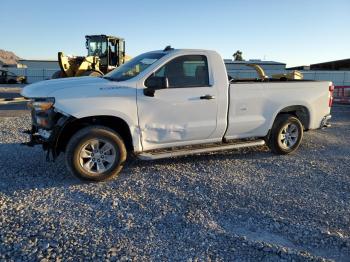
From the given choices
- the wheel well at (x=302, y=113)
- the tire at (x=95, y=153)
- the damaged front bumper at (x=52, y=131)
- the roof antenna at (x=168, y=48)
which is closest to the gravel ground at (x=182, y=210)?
the tire at (x=95, y=153)

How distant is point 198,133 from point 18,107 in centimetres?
1081

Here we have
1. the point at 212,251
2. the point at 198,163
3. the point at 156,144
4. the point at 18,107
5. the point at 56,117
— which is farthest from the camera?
the point at 18,107

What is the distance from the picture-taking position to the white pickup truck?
544 centimetres

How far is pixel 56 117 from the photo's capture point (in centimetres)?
552

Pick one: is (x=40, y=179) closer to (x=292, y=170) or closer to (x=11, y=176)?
(x=11, y=176)

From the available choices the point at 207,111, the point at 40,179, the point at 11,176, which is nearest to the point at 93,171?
the point at 40,179

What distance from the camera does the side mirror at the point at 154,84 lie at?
5720 millimetres

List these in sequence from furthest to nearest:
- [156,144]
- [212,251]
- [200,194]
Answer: [156,144] → [200,194] → [212,251]

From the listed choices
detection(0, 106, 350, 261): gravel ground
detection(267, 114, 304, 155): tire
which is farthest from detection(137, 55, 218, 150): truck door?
detection(267, 114, 304, 155): tire

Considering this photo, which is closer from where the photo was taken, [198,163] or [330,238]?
[330,238]

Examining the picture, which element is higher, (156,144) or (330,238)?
(156,144)

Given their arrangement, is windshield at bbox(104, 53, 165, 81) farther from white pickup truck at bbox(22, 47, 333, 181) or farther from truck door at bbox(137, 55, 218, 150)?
truck door at bbox(137, 55, 218, 150)

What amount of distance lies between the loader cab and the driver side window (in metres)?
15.1

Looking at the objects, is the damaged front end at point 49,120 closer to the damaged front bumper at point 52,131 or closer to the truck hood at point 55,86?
the damaged front bumper at point 52,131
